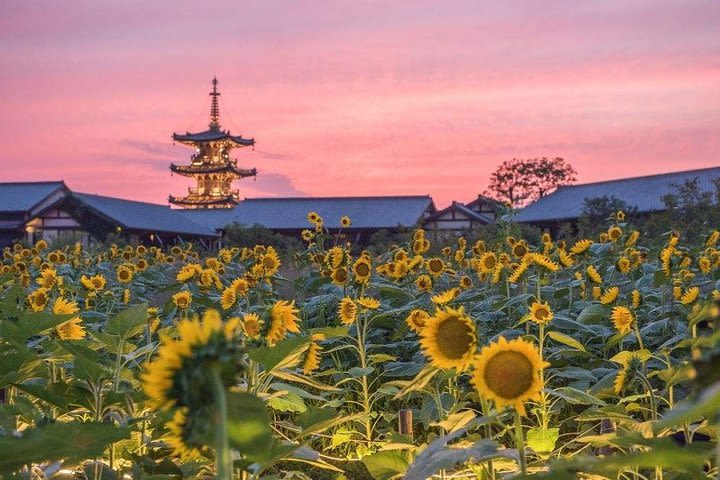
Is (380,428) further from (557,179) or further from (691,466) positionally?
(557,179)

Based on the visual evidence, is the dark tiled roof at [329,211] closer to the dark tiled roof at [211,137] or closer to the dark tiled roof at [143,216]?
the dark tiled roof at [143,216]

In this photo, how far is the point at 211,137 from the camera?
52531 mm

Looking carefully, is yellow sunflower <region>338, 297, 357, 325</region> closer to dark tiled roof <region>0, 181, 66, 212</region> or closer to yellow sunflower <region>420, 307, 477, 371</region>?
yellow sunflower <region>420, 307, 477, 371</region>

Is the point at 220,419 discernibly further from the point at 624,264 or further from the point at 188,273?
the point at 624,264

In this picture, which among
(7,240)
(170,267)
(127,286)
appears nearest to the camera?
(127,286)

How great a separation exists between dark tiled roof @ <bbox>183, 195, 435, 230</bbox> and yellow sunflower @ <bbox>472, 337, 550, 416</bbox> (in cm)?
3416

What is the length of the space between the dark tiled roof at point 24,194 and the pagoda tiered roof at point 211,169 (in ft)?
55.7

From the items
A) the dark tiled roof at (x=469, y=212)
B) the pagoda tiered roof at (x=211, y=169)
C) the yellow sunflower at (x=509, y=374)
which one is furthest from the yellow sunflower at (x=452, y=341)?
the pagoda tiered roof at (x=211, y=169)

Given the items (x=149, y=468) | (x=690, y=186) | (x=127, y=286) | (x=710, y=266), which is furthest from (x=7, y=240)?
(x=149, y=468)

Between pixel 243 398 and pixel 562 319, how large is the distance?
2965 mm

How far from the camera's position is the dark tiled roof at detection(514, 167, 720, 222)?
33.3m

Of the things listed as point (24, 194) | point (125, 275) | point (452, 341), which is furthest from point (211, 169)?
point (452, 341)

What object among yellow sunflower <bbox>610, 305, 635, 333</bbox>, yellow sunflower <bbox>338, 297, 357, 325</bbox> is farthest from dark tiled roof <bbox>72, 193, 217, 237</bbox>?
yellow sunflower <bbox>610, 305, 635, 333</bbox>

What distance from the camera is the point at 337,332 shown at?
204 centimetres
